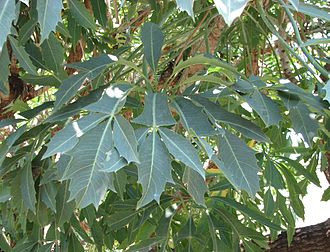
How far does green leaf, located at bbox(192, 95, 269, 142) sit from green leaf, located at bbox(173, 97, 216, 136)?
0.04 m

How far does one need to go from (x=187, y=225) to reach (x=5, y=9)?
29.1 inches

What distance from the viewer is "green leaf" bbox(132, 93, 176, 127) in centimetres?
81

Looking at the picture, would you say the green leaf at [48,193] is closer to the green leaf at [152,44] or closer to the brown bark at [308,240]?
the green leaf at [152,44]

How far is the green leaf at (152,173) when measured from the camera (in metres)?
0.75

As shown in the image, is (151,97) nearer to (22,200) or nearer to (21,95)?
(22,200)

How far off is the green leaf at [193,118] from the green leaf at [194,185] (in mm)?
102

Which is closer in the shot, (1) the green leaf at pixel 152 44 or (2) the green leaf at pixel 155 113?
(2) the green leaf at pixel 155 113

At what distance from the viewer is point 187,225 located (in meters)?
1.35

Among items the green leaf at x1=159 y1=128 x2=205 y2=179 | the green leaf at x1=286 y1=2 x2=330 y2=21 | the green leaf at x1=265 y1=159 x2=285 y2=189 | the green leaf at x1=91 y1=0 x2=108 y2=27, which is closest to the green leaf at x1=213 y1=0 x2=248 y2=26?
the green leaf at x1=159 y1=128 x2=205 y2=179

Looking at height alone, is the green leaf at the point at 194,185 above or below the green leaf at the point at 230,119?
below

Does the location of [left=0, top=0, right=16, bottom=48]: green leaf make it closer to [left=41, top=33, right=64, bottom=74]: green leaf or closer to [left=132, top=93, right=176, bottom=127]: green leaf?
[left=132, top=93, right=176, bottom=127]: green leaf

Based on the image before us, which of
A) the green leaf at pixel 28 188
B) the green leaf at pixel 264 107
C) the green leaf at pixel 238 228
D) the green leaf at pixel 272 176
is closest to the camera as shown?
the green leaf at pixel 264 107

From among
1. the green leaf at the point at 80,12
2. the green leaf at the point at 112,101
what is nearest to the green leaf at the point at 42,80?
the green leaf at the point at 80,12

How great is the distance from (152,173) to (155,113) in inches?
4.0
